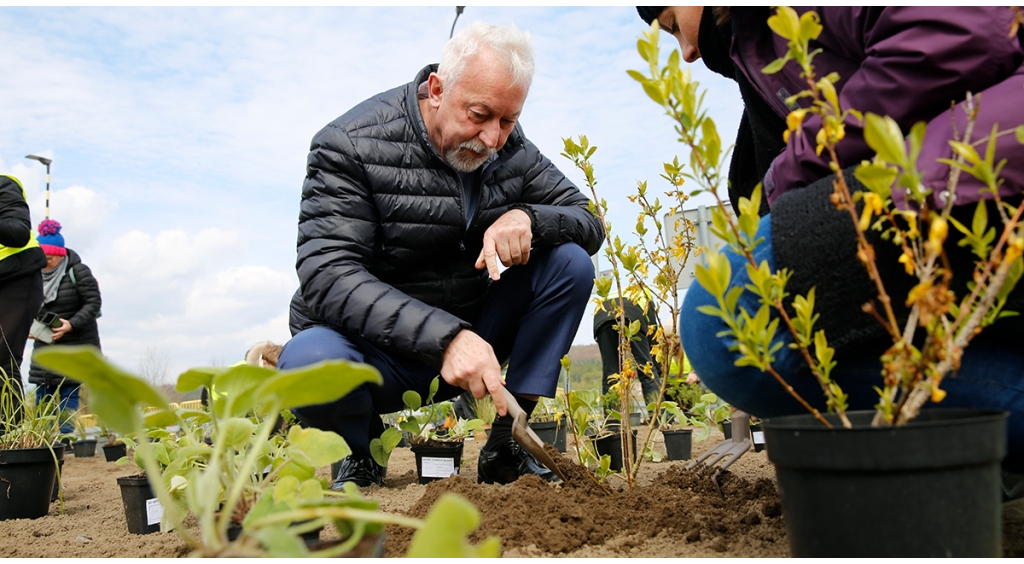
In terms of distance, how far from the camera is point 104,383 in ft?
2.38

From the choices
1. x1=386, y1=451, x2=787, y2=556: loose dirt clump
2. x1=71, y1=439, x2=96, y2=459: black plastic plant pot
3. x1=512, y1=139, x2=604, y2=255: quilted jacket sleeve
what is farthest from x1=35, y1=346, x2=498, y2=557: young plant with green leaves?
x1=71, y1=439, x2=96, y2=459: black plastic plant pot

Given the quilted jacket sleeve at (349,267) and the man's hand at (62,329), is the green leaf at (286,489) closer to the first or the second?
the quilted jacket sleeve at (349,267)

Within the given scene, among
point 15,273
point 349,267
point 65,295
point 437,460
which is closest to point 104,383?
point 349,267

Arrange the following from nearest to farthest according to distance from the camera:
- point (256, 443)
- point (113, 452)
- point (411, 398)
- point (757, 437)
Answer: point (256, 443) < point (411, 398) < point (757, 437) < point (113, 452)

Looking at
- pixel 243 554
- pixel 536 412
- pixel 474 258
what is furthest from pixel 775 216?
pixel 536 412

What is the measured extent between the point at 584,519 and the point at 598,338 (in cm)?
469

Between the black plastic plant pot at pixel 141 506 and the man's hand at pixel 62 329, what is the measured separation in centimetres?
468

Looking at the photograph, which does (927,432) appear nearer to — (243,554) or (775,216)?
(775,216)

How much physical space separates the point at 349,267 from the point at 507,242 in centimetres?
56

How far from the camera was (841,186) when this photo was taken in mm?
931

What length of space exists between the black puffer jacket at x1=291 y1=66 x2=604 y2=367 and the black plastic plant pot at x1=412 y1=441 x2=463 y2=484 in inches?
26.6

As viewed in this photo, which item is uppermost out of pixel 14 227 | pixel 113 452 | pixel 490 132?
pixel 490 132

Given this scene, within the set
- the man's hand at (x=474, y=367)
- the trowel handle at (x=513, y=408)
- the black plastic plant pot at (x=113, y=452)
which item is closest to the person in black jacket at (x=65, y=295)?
the black plastic plant pot at (x=113, y=452)

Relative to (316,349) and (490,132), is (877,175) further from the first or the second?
(316,349)
